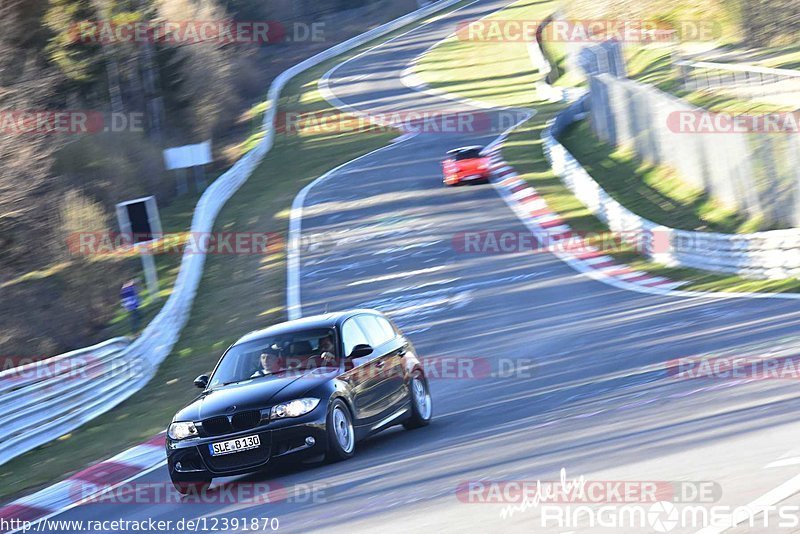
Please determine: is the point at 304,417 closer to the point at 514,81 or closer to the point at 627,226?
the point at 627,226

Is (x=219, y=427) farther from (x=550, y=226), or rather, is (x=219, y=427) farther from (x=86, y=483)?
(x=550, y=226)

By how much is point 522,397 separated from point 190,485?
404 cm

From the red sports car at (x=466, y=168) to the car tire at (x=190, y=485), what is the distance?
25854 mm

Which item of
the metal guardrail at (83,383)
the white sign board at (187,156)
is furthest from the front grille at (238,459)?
the white sign board at (187,156)

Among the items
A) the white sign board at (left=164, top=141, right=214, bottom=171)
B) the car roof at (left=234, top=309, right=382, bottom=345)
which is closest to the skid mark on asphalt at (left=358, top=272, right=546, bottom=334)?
the car roof at (left=234, top=309, right=382, bottom=345)

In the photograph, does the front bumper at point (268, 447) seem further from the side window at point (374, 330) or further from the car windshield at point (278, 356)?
the side window at point (374, 330)

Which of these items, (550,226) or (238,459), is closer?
(238,459)

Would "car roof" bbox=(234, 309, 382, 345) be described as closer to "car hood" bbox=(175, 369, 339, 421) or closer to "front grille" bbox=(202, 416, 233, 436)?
"car hood" bbox=(175, 369, 339, 421)

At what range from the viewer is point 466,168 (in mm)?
35844

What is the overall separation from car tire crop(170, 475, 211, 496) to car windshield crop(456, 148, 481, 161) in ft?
86.0

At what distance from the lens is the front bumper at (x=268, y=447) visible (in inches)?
400

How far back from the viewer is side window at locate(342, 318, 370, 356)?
37.6 ft

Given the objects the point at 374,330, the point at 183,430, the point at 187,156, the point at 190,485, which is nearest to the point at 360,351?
the point at 374,330

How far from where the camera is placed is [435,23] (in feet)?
275
